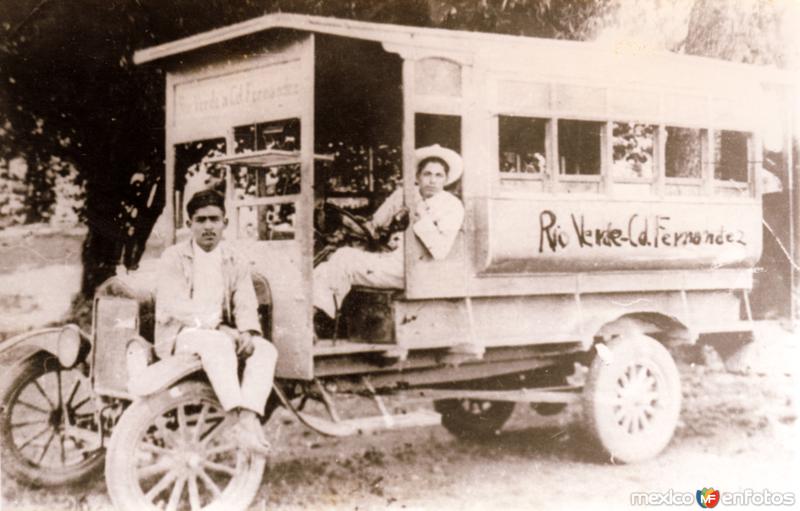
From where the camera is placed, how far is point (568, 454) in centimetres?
539

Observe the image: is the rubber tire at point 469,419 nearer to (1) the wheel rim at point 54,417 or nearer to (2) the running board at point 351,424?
(2) the running board at point 351,424

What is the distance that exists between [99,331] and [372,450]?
1.74 m

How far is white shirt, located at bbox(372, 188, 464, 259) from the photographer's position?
4402 mm

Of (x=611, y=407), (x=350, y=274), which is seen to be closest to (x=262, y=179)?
(x=350, y=274)

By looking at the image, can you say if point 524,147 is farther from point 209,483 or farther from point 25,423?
point 25,423

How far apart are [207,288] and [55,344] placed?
93cm

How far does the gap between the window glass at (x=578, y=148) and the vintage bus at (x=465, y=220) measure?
0.02 metres

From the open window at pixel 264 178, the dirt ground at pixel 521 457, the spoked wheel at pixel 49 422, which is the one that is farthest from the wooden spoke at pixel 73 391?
the open window at pixel 264 178

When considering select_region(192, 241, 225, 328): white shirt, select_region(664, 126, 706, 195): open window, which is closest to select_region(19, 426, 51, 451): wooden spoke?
select_region(192, 241, 225, 328): white shirt

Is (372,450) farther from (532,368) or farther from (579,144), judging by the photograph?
(579,144)

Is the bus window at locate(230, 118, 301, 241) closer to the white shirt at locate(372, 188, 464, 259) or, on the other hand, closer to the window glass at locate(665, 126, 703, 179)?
the white shirt at locate(372, 188, 464, 259)

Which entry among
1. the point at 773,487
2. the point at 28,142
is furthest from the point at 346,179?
the point at 773,487

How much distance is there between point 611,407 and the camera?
5117 mm

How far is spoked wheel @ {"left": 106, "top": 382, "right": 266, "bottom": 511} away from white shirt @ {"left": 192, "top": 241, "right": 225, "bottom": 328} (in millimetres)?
361
